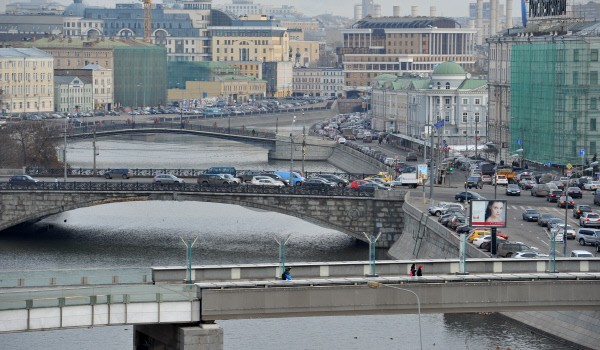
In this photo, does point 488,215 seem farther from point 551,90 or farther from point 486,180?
point 551,90

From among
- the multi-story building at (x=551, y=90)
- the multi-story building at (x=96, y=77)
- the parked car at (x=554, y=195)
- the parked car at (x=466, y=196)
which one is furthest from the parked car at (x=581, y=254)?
the multi-story building at (x=96, y=77)

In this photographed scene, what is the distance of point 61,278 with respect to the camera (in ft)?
128

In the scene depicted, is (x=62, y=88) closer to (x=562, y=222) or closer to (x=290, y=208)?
(x=290, y=208)

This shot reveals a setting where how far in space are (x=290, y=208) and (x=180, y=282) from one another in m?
36.5

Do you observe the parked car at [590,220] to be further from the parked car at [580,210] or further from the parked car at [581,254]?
the parked car at [581,254]

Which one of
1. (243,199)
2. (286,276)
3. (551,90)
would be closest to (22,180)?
(243,199)

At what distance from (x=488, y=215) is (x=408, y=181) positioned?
2685 centimetres

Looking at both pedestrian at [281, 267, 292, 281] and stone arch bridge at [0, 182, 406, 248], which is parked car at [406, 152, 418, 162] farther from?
pedestrian at [281, 267, 292, 281]

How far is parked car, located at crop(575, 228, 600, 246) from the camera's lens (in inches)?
2382

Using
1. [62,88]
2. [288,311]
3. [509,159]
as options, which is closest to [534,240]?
[288,311]

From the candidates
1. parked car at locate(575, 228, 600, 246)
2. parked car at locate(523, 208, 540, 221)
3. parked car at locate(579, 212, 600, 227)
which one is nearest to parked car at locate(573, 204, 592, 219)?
parked car at locate(523, 208, 540, 221)

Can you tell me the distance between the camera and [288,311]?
1564 inches

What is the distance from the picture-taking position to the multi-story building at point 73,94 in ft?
618

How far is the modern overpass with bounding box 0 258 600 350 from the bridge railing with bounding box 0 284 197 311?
2cm
